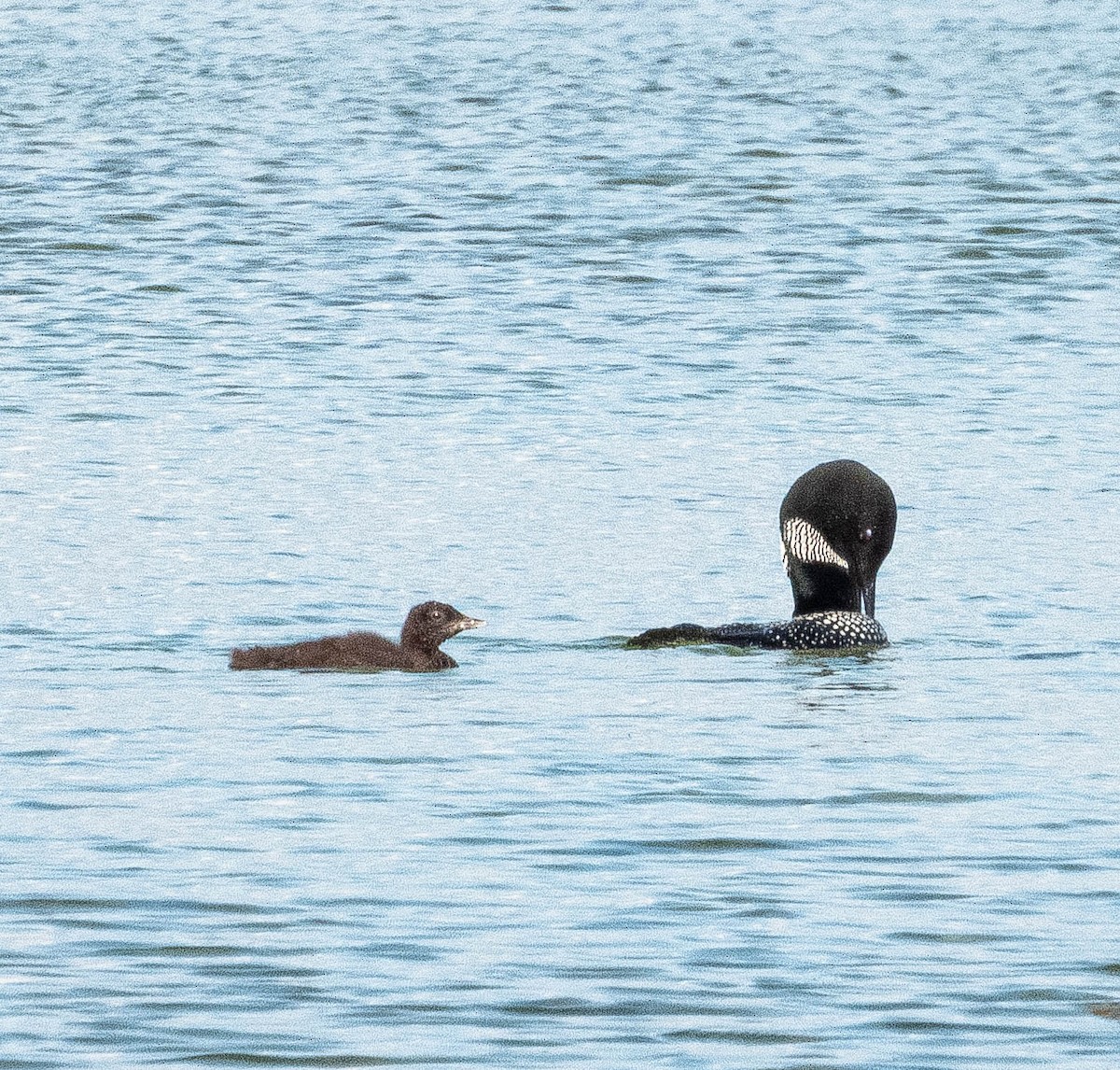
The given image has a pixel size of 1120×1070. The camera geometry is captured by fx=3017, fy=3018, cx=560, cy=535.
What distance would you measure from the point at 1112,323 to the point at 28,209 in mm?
12295

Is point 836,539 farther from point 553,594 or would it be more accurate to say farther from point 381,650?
point 381,650

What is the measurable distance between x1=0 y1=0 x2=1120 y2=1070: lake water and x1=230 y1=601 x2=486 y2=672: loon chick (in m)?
0.09

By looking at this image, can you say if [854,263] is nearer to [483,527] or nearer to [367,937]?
[483,527]

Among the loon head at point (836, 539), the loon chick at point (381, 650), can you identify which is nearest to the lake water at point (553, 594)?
the loon chick at point (381, 650)

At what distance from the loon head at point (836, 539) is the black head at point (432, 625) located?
1979mm

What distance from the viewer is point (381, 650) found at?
12.8m

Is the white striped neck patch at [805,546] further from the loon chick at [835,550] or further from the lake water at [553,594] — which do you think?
the lake water at [553,594]

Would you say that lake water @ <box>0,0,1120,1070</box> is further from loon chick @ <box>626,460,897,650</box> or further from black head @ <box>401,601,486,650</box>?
loon chick @ <box>626,460,897,650</box>

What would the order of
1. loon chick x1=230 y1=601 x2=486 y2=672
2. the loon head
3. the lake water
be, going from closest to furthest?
the lake water
loon chick x1=230 y1=601 x2=486 y2=672
the loon head

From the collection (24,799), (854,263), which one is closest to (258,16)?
(854,263)

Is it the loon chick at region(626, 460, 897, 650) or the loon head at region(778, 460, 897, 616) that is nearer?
the loon chick at region(626, 460, 897, 650)

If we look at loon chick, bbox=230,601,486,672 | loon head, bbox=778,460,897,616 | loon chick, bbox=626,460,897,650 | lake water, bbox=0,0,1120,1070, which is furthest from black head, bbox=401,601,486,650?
loon head, bbox=778,460,897,616

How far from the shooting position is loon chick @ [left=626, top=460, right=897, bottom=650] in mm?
13812

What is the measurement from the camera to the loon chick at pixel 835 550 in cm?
1381
